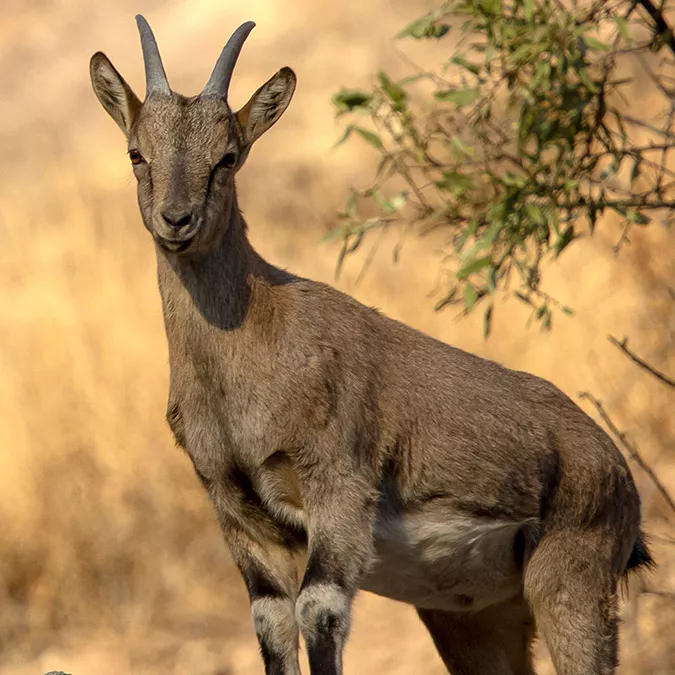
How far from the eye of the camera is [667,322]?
13.7 meters

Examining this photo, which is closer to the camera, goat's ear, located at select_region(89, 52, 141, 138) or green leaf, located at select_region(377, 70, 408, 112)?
goat's ear, located at select_region(89, 52, 141, 138)

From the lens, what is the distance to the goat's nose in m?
5.66

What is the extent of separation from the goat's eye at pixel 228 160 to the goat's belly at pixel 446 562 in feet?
5.16

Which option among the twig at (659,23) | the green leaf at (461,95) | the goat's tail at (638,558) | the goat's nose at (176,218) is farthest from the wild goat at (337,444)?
the twig at (659,23)

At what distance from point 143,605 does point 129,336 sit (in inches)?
103

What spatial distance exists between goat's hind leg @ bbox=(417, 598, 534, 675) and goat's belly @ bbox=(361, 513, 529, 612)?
0.90 feet

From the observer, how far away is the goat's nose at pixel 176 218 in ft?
18.6

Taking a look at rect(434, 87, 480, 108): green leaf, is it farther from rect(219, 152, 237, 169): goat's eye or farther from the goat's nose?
the goat's nose

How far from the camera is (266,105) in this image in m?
6.36

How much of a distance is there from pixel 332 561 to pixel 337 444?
468 mm

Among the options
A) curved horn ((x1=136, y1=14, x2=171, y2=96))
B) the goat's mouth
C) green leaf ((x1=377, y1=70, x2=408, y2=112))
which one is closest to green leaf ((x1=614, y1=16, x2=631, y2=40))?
green leaf ((x1=377, y1=70, x2=408, y2=112))

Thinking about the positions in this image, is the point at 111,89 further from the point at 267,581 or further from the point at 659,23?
the point at 659,23

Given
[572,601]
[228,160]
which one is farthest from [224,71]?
[572,601]

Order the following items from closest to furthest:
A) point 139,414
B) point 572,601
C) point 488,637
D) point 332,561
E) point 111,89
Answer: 1. point 332,561
2. point 111,89
3. point 572,601
4. point 488,637
5. point 139,414
